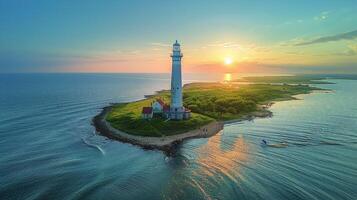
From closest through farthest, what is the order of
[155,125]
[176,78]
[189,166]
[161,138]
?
[189,166] < [161,138] < [155,125] < [176,78]

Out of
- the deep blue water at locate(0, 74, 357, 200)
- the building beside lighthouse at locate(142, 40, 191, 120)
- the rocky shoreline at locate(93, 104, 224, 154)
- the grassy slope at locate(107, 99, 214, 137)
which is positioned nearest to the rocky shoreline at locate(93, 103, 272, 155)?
the rocky shoreline at locate(93, 104, 224, 154)

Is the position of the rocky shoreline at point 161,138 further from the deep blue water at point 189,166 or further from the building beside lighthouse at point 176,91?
the building beside lighthouse at point 176,91

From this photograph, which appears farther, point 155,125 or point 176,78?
point 176,78

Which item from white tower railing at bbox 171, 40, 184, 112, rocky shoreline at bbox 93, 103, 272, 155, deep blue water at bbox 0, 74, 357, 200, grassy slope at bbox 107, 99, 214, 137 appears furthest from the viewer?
white tower railing at bbox 171, 40, 184, 112

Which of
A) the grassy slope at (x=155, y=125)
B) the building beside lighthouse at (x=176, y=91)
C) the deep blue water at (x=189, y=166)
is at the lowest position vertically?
the deep blue water at (x=189, y=166)

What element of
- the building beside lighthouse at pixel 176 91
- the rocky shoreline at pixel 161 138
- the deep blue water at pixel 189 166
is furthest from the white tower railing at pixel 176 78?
the deep blue water at pixel 189 166

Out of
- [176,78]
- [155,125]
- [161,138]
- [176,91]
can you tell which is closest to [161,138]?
[161,138]

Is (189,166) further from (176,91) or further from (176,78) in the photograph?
(176,78)

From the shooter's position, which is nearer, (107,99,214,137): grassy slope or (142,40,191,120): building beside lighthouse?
(107,99,214,137): grassy slope

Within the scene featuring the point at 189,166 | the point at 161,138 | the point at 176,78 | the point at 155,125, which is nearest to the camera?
the point at 189,166

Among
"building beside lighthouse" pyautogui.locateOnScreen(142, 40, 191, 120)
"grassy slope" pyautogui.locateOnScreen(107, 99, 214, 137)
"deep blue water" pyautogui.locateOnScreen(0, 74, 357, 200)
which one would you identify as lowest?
"deep blue water" pyautogui.locateOnScreen(0, 74, 357, 200)

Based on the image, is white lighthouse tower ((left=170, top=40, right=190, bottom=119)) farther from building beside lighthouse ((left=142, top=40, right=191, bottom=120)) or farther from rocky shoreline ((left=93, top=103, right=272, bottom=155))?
rocky shoreline ((left=93, top=103, right=272, bottom=155))

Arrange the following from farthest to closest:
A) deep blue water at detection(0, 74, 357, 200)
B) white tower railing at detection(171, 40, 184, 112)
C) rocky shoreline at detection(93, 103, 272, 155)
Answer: white tower railing at detection(171, 40, 184, 112)
rocky shoreline at detection(93, 103, 272, 155)
deep blue water at detection(0, 74, 357, 200)
